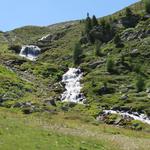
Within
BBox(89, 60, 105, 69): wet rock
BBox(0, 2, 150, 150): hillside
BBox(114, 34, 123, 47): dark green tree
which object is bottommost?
BBox(0, 2, 150, 150): hillside

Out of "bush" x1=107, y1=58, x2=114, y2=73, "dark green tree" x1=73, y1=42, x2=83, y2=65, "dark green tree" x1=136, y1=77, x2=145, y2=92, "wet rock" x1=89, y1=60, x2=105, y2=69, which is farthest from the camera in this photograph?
"dark green tree" x1=73, y1=42, x2=83, y2=65

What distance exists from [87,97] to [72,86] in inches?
633

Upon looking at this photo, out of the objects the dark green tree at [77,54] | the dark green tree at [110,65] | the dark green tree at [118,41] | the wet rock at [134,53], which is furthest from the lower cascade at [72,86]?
the dark green tree at [118,41]

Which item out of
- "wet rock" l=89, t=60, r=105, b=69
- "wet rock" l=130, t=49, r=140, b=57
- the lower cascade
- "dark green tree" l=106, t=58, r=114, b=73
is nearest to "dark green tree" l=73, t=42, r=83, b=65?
"wet rock" l=89, t=60, r=105, b=69

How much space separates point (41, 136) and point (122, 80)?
10777 centimetres

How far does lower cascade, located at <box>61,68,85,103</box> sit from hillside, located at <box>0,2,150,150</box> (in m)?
1.86

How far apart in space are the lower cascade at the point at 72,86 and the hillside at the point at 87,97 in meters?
1.86

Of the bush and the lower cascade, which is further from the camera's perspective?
the bush

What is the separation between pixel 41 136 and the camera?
37.3 meters

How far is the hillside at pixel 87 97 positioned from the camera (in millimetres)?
40906

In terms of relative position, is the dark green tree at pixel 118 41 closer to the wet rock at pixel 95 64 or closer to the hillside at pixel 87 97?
the hillside at pixel 87 97

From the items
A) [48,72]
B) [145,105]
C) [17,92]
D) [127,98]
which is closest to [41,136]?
[17,92]

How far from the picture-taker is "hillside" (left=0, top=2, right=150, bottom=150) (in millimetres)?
40906

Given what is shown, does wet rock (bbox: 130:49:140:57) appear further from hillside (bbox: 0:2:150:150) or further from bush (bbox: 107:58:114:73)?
bush (bbox: 107:58:114:73)
